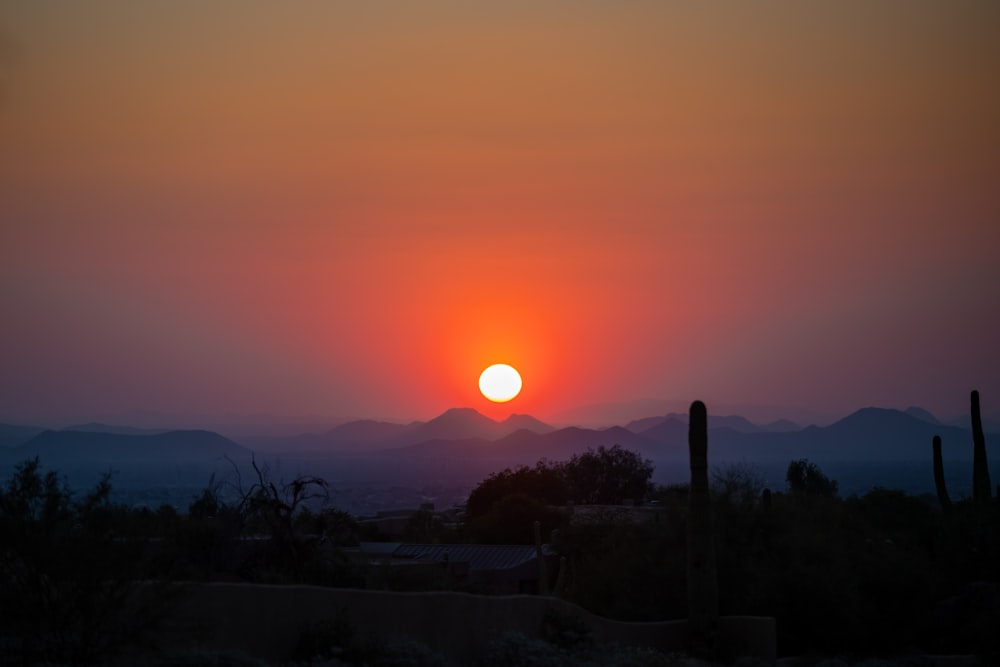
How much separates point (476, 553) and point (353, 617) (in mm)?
30235

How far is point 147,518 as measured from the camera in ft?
65.7

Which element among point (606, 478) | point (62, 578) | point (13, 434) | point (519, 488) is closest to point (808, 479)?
point (606, 478)

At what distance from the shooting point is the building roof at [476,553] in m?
45.2

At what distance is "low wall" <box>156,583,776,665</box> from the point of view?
17406 millimetres

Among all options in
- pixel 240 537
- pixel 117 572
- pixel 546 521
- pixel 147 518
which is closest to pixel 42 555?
pixel 117 572

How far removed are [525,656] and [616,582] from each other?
9.88 meters

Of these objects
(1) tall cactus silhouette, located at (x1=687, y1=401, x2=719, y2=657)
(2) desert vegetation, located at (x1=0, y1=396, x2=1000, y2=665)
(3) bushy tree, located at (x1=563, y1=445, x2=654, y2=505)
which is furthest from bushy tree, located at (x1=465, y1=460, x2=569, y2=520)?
Answer: (1) tall cactus silhouette, located at (x1=687, y1=401, x2=719, y2=657)

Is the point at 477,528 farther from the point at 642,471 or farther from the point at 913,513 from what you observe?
the point at 642,471

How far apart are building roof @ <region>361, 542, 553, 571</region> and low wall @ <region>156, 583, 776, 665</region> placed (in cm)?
2171

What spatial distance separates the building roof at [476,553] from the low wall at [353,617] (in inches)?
855

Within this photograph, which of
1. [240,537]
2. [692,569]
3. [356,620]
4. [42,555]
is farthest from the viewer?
[692,569]

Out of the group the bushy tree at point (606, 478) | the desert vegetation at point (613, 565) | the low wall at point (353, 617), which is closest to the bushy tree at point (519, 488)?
the bushy tree at point (606, 478)

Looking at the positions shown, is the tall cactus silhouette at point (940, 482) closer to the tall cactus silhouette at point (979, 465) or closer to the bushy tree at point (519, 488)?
the tall cactus silhouette at point (979, 465)

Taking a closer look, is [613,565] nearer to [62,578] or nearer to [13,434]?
[62,578]
